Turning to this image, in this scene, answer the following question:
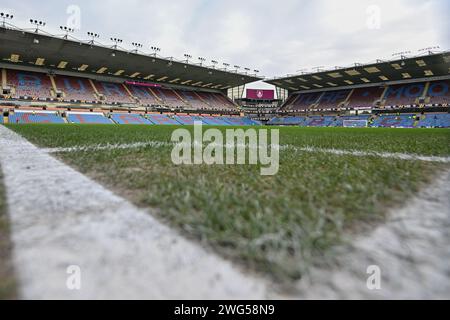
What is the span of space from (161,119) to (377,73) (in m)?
32.3

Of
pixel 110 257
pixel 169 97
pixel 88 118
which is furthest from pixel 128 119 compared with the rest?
pixel 110 257

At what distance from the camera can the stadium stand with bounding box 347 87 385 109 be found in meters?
39.1

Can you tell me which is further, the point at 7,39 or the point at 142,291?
the point at 7,39

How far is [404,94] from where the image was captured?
36.4 metres

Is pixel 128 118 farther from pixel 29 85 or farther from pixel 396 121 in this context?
pixel 396 121

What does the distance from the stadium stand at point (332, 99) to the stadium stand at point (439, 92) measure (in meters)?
11.5

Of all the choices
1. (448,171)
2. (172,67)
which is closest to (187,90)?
(172,67)

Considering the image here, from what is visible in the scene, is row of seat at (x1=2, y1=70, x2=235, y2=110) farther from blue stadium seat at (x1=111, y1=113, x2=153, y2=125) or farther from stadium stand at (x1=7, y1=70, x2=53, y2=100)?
blue stadium seat at (x1=111, y1=113, x2=153, y2=125)

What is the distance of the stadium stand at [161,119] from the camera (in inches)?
1348

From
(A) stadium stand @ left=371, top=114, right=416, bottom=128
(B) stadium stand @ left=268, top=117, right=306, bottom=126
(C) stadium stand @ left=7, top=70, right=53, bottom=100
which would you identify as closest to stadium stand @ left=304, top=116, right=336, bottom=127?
(B) stadium stand @ left=268, top=117, right=306, bottom=126

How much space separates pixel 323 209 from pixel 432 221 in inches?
18.8

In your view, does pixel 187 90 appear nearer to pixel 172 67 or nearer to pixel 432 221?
pixel 172 67

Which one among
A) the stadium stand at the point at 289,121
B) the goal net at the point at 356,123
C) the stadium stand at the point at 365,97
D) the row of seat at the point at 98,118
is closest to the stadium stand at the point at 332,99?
the stadium stand at the point at 365,97

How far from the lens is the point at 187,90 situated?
4825cm
